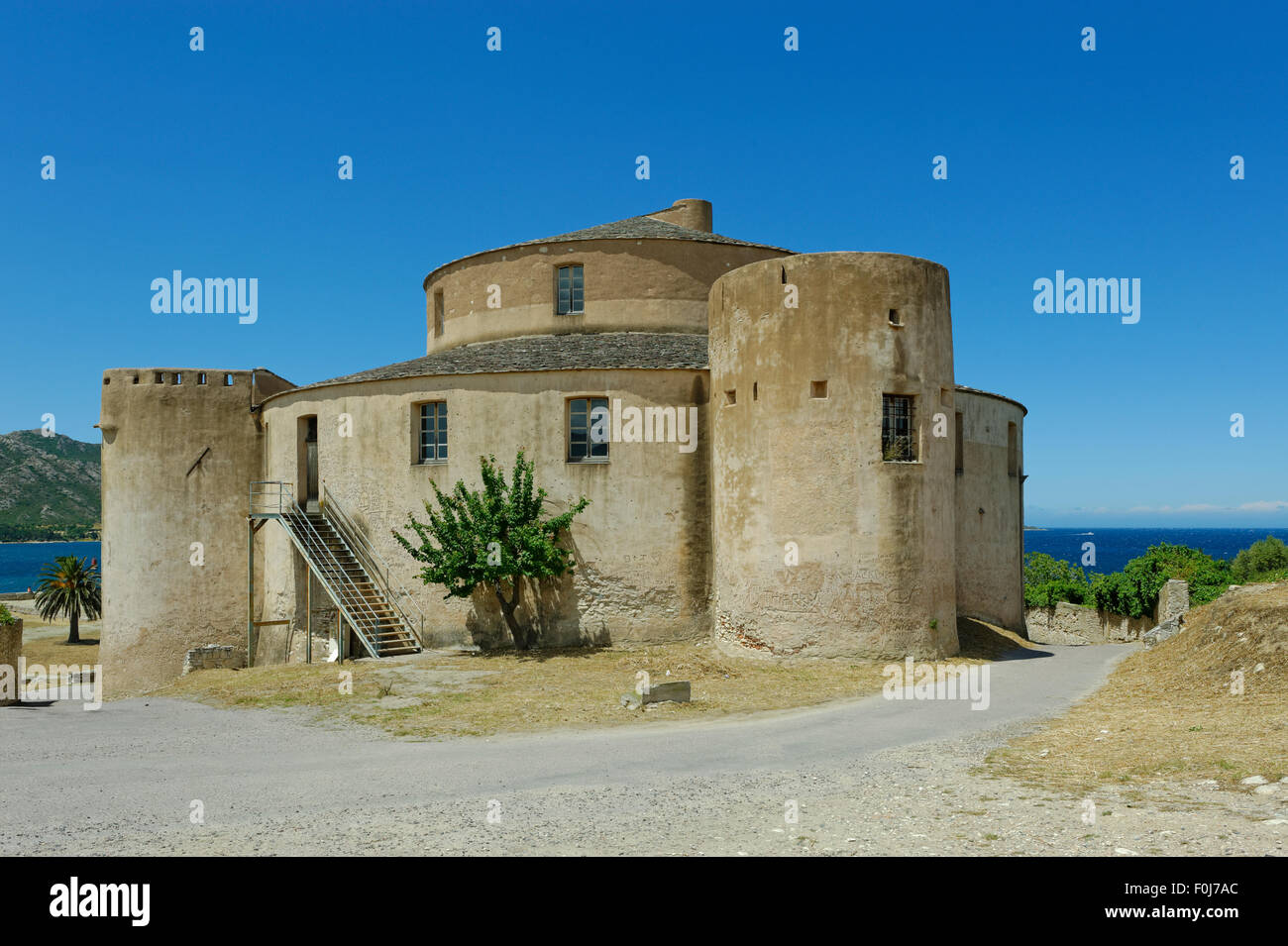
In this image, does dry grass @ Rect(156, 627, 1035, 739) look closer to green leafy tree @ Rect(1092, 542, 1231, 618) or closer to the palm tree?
green leafy tree @ Rect(1092, 542, 1231, 618)

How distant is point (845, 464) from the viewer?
20.4m

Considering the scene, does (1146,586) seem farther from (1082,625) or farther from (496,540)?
(496,540)

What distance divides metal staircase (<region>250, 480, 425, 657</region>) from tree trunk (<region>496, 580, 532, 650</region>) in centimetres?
225

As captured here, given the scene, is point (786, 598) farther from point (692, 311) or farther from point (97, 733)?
point (97, 733)

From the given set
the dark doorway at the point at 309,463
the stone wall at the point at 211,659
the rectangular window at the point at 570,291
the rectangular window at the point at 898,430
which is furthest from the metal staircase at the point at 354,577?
the rectangular window at the point at 898,430

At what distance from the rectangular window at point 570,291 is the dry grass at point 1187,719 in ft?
57.1

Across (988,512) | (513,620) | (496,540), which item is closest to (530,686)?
(496,540)

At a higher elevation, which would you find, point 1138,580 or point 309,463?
point 309,463

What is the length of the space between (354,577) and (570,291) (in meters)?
10.5

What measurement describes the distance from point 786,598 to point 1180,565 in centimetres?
3810

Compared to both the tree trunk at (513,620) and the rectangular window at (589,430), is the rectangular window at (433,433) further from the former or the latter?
the tree trunk at (513,620)

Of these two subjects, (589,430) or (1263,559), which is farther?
(1263,559)
